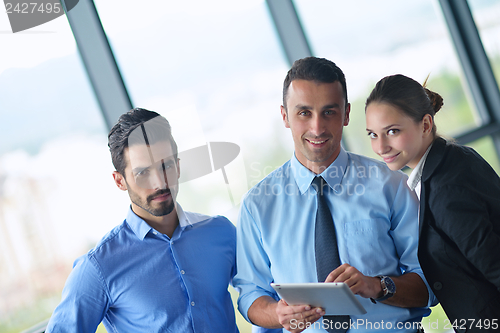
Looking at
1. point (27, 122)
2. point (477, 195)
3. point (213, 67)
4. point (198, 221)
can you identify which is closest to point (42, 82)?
point (27, 122)

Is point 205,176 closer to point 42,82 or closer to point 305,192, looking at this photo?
point 305,192

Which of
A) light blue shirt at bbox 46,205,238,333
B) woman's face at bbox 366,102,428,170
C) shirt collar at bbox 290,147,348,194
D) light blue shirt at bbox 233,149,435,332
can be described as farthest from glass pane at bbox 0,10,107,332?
woman's face at bbox 366,102,428,170

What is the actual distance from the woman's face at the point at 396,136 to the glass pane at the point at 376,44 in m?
1.39

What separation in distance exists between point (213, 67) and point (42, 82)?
1.09m

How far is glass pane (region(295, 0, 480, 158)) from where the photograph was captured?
2930 millimetres

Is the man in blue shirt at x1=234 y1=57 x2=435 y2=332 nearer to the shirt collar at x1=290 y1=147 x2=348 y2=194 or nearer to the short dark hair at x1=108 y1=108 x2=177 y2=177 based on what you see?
the shirt collar at x1=290 y1=147 x2=348 y2=194

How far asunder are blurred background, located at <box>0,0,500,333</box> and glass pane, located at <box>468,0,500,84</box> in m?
0.01

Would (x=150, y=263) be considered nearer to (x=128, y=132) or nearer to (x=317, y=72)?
(x=128, y=132)

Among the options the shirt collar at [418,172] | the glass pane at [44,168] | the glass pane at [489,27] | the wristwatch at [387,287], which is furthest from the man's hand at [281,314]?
the glass pane at [489,27]

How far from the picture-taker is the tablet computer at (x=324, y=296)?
43.1 inches

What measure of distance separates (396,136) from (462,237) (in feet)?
1.44

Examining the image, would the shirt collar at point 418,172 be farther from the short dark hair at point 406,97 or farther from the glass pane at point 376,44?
the glass pane at point 376,44

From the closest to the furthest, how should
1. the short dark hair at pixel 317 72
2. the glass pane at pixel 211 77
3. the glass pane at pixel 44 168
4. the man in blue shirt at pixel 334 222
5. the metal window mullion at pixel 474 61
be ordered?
the man in blue shirt at pixel 334 222, the short dark hair at pixel 317 72, the glass pane at pixel 44 168, the glass pane at pixel 211 77, the metal window mullion at pixel 474 61

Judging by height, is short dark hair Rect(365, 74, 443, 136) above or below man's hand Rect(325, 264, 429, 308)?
above
